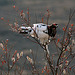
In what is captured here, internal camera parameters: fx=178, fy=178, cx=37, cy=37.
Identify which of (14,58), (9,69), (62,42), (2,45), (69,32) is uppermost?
(69,32)

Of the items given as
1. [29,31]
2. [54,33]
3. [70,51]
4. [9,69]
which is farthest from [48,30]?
[9,69]

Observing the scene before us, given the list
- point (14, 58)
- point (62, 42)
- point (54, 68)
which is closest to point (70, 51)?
point (62, 42)

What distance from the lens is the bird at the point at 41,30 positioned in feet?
16.2

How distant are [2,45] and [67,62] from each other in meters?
2.43

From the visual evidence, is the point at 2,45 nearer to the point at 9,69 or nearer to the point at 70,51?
the point at 9,69

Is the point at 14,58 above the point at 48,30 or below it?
below

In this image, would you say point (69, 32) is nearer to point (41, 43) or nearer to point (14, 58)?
point (41, 43)

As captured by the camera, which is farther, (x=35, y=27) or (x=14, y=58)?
(x=14, y=58)

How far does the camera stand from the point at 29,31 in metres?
5.02

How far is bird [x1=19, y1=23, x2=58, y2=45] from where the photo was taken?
4.94 metres

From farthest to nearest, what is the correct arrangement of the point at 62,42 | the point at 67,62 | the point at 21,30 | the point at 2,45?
the point at 2,45 → the point at 67,62 → the point at 62,42 → the point at 21,30

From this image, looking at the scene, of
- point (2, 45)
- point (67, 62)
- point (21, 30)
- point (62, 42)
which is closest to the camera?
point (21, 30)

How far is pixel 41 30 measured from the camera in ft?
16.2

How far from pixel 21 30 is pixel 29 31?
0.76 ft
